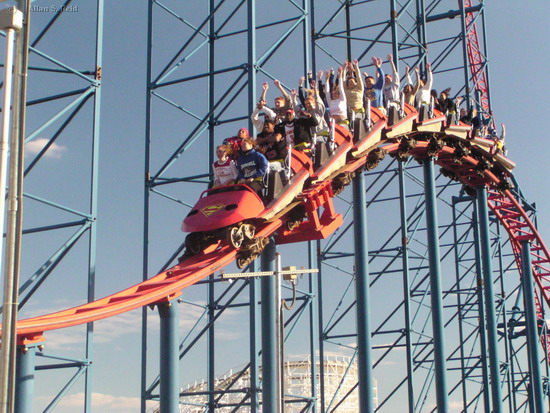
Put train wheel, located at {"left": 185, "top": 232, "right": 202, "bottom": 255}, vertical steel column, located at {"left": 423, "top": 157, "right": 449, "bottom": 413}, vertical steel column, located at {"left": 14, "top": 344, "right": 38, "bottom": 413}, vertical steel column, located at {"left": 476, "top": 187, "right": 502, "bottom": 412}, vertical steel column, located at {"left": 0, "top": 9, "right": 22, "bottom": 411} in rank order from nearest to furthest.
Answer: vertical steel column, located at {"left": 0, "top": 9, "right": 22, "bottom": 411}, vertical steel column, located at {"left": 14, "top": 344, "right": 38, "bottom": 413}, train wheel, located at {"left": 185, "top": 232, "right": 202, "bottom": 255}, vertical steel column, located at {"left": 423, "top": 157, "right": 449, "bottom": 413}, vertical steel column, located at {"left": 476, "top": 187, "right": 502, "bottom": 412}

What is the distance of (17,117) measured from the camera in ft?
14.8

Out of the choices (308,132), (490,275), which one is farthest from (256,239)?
(490,275)

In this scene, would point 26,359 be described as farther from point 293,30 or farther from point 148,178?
point 293,30

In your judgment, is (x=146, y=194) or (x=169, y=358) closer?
(x=169, y=358)

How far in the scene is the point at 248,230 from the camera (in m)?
8.80

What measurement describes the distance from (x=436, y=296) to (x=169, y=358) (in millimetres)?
6084

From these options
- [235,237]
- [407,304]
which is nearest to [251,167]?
[235,237]

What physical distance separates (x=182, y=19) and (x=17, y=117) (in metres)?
9.18

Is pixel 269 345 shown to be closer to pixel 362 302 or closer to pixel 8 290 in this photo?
pixel 362 302

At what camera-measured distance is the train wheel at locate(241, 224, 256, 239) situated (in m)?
8.75

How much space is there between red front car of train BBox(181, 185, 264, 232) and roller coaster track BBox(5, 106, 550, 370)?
30cm

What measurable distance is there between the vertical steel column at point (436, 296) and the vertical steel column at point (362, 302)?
6.17 feet

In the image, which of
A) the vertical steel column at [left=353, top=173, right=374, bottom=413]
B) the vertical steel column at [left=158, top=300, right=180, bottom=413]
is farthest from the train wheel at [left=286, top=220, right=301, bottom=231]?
the vertical steel column at [left=158, top=300, right=180, bottom=413]

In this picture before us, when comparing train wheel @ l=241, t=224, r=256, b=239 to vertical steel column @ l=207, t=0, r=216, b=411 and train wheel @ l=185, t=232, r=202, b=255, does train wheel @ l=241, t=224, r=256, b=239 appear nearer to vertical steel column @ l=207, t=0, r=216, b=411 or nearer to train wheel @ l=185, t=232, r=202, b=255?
train wheel @ l=185, t=232, r=202, b=255
